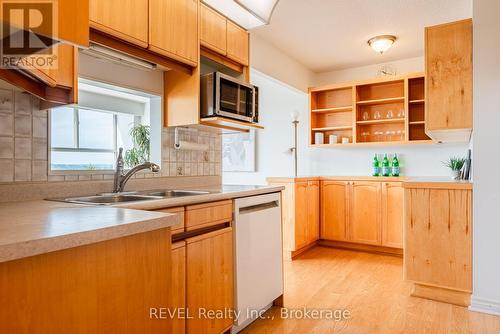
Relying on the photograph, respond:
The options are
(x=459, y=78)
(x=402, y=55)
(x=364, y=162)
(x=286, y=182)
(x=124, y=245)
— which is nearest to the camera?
(x=124, y=245)

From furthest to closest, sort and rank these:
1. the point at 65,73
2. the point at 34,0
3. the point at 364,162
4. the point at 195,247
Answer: the point at 364,162 → the point at 195,247 → the point at 65,73 → the point at 34,0

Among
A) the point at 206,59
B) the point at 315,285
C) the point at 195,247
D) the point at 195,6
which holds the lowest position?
the point at 315,285

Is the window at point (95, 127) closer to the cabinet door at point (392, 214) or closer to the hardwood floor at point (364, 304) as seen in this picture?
the hardwood floor at point (364, 304)

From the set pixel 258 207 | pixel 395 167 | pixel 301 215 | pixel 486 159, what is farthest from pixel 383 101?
pixel 258 207

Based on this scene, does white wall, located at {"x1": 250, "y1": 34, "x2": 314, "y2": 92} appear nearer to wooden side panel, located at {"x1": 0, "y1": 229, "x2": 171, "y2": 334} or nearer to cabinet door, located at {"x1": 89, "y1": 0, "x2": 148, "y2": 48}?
cabinet door, located at {"x1": 89, "y1": 0, "x2": 148, "y2": 48}

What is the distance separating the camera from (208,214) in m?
1.67

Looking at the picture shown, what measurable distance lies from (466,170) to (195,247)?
245 centimetres

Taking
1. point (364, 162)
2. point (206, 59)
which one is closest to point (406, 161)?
point (364, 162)

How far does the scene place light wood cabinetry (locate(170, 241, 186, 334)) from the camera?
1449 millimetres

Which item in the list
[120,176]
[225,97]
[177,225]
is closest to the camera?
[177,225]

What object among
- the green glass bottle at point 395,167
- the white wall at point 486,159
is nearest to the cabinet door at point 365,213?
the green glass bottle at point 395,167

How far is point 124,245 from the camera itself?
3.09 ft

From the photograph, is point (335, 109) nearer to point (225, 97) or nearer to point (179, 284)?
point (225, 97)

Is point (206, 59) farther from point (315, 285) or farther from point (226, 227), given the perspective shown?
point (315, 285)
